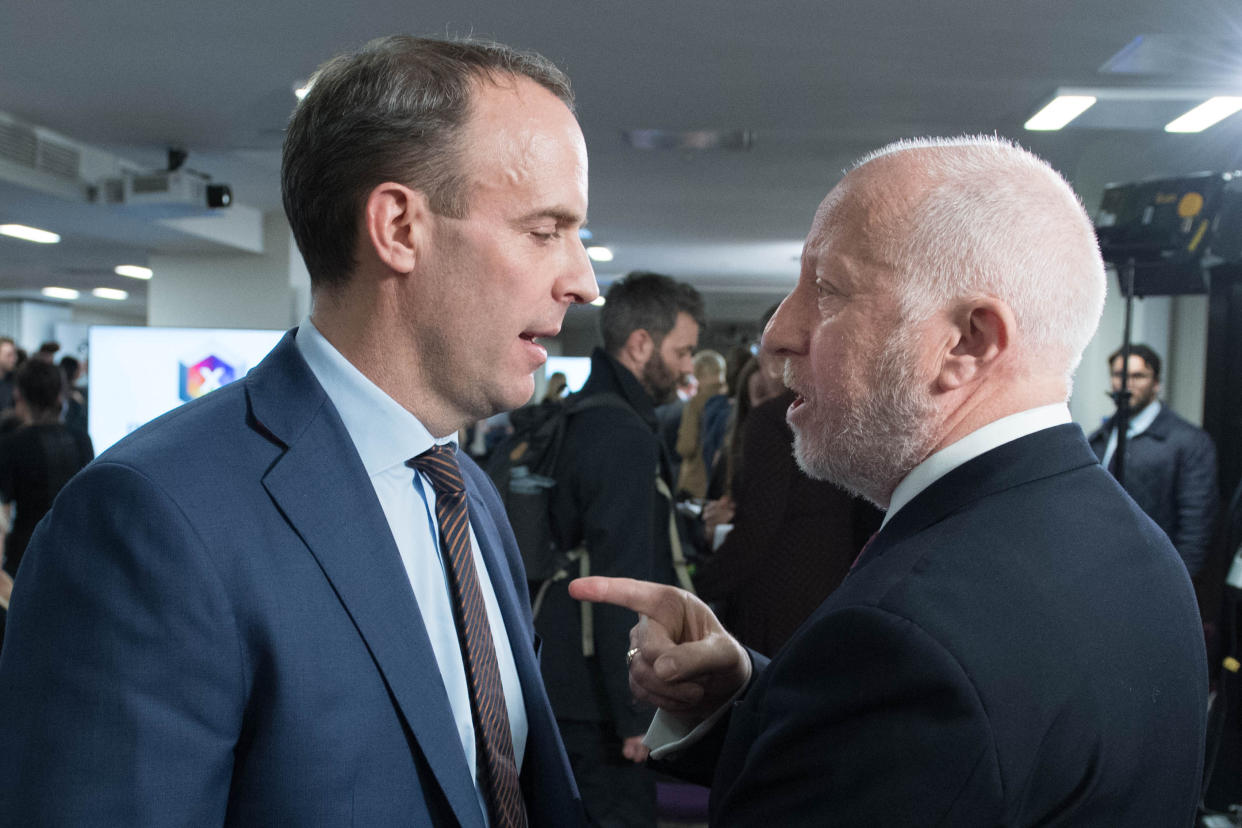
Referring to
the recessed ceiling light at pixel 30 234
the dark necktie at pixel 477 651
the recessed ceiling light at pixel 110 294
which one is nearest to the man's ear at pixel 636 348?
the dark necktie at pixel 477 651

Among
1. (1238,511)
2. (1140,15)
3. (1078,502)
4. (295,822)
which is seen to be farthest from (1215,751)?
(295,822)

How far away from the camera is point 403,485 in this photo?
0.99 meters

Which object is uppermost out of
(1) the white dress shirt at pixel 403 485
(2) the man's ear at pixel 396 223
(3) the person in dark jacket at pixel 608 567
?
(2) the man's ear at pixel 396 223

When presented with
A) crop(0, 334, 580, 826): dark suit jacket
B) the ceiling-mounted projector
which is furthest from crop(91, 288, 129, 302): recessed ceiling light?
crop(0, 334, 580, 826): dark suit jacket

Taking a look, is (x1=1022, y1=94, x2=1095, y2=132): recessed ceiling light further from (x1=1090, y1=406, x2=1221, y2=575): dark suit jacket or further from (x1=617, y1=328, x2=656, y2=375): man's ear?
(x1=617, y1=328, x2=656, y2=375): man's ear

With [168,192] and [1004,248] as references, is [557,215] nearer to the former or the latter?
[1004,248]

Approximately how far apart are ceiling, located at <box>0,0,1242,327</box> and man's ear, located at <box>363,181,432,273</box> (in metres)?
1.93

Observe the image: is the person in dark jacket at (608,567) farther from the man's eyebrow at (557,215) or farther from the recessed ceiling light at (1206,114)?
the recessed ceiling light at (1206,114)

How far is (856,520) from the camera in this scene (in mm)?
2488

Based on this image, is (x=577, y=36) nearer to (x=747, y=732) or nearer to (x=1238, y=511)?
(x=1238, y=511)

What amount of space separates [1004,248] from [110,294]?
16.0m

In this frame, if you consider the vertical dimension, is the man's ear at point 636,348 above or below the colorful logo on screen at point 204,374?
above

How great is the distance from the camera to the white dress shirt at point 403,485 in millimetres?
950

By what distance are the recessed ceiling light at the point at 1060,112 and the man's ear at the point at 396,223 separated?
4469 millimetres
